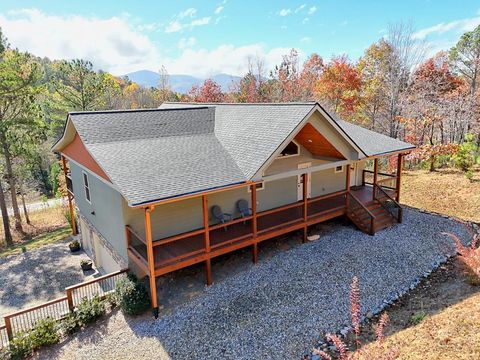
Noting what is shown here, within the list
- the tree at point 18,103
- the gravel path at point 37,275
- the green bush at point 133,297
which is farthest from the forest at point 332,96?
the green bush at point 133,297

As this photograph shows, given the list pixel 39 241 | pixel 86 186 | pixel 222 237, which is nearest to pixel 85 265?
pixel 86 186

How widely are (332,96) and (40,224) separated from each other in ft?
102

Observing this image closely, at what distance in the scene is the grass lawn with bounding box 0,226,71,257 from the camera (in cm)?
1945

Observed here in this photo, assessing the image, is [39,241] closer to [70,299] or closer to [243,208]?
[70,299]

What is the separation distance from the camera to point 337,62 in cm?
3594

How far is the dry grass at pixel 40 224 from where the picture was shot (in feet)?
74.3

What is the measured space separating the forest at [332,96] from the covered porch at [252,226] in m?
10.4

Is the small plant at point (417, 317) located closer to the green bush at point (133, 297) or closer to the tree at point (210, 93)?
the green bush at point (133, 297)

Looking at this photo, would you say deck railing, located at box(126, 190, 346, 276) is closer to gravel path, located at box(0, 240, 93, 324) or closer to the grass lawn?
gravel path, located at box(0, 240, 93, 324)

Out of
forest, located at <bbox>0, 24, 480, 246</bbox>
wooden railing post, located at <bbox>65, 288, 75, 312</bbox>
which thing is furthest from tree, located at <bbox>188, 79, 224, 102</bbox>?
wooden railing post, located at <bbox>65, 288, 75, 312</bbox>

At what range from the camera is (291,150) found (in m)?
15.0

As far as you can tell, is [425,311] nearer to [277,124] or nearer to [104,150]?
[277,124]

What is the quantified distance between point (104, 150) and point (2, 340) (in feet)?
22.2

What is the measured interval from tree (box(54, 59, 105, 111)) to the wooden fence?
68.8 feet
